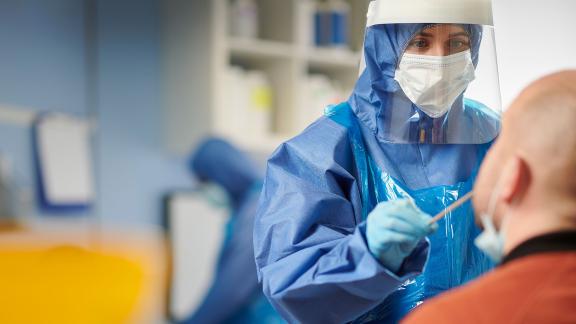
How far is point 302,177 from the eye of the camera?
1337 mm

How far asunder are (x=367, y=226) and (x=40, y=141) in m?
1.92

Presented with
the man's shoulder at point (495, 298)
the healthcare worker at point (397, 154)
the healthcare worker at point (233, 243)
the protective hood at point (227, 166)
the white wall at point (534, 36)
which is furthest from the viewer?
the protective hood at point (227, 166)

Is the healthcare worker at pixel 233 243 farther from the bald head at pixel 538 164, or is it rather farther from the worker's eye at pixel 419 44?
the bald head at pixel 538 164

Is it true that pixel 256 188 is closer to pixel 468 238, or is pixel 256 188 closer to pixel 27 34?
pixel 27 34

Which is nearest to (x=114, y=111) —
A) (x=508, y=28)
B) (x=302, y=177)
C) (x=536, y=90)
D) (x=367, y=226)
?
(x=508, y=28)

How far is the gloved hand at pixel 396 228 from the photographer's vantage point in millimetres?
1080

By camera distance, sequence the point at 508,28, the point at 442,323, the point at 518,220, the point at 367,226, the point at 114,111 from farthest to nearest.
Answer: the point at 114,111 < the point at 508,28 < the point at 367,226 < the point at 518,220 < the point at 442,323

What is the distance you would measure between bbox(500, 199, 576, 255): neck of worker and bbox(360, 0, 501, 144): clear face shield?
35 centimetres

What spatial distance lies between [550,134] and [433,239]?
1.33 ft

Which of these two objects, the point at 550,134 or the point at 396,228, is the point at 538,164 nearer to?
the point at 550,134

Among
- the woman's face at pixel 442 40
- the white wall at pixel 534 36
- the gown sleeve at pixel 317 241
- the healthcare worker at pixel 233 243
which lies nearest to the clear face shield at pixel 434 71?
the woman's face at pixel 442 40

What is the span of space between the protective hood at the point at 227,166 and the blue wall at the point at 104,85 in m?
0.29

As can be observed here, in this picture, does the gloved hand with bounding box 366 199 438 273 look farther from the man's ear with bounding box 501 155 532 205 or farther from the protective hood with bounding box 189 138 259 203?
the protective hood with bounding box 189 138 259 203

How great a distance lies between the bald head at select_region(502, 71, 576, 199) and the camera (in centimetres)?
95
